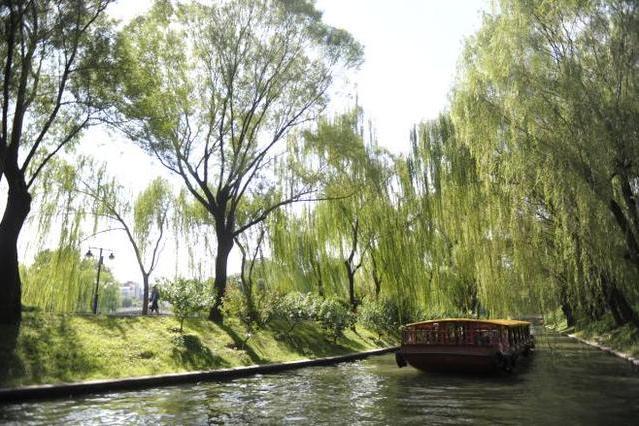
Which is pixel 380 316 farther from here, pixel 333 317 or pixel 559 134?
pixel 559 134

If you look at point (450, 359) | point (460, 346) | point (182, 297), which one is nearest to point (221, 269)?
point (182, 297)

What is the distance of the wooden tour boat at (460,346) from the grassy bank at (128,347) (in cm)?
464

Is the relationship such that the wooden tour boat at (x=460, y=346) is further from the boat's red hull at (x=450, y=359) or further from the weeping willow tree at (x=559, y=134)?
the weeping willow tree at (x=559, y=134)

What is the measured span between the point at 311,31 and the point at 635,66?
12.2 metres

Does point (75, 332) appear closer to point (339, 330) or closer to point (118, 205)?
point (339, 330)

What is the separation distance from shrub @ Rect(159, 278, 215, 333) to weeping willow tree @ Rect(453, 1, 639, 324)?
10.3 meters

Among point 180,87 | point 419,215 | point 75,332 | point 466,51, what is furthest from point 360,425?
point 419,215

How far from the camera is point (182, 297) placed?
16906mm

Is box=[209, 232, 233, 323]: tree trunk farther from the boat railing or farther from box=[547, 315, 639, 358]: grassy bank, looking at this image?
box=[547, 315, 639, 358]: grassy bank

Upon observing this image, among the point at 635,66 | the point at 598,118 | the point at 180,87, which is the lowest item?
the point at 598,118

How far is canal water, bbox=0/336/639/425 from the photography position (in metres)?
8.71

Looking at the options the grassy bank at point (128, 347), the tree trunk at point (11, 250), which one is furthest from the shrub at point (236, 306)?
the tree trunk at point (11, 250)

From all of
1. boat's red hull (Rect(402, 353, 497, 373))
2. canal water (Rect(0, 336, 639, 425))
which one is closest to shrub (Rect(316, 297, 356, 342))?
boat's red hull (Rect(402, 353, 497, 373))

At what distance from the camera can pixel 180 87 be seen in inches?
797
